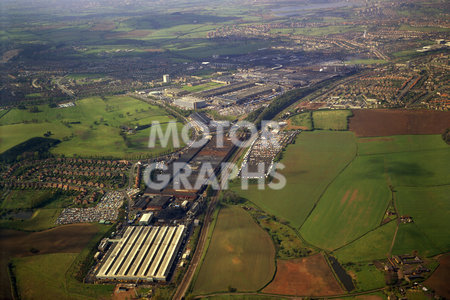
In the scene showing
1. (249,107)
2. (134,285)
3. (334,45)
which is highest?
(334,45)

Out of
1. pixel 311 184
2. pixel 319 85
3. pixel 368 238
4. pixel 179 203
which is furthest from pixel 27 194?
pixel 319 85

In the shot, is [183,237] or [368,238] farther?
[183,237]

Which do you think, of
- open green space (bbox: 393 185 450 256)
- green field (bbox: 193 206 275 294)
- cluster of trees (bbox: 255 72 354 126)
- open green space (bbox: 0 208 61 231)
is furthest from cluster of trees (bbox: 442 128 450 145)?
open green space (bbox: 0 208 61 231)

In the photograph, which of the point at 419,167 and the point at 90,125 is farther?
the point at 90,125

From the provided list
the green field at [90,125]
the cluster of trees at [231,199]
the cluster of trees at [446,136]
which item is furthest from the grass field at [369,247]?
the green field at [90,125]

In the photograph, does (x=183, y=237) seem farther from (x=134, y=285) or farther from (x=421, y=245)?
(x=421, y=245)

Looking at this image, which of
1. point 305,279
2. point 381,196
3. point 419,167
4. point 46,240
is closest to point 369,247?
point 305,279

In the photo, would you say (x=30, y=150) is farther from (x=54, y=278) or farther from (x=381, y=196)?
(x=381, y=196)
